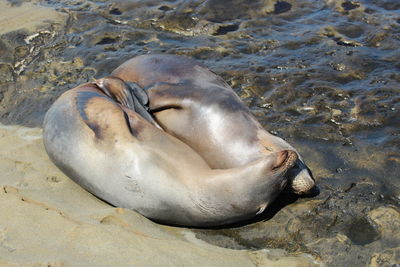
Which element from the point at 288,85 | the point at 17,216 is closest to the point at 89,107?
the point at 17,216

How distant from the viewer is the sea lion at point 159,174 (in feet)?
12.1

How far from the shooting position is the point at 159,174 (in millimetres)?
3762

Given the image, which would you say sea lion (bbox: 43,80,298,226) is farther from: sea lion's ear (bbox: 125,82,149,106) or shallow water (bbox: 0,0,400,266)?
sea lion's ear (bbox: 125,82,149,106)

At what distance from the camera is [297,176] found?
13.1 ft

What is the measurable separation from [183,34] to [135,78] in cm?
247

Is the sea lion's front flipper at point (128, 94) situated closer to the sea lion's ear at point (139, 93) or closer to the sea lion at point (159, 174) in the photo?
the sea lion's ear at point (139, 93)

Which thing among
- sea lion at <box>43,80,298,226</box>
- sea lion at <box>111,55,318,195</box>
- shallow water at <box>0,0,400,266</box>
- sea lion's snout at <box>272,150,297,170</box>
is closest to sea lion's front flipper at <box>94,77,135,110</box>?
sea lion at <box>111,55,318,195</box>

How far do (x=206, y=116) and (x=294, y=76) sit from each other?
186cm

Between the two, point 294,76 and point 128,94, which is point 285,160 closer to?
point 128,94

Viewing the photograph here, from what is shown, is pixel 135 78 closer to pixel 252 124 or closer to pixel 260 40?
pixel 252 124

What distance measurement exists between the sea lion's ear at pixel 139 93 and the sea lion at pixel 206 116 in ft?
0.17

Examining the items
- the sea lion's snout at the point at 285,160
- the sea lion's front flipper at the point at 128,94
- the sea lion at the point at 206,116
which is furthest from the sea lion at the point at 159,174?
the sea lion's front flipper at the point at 128,94

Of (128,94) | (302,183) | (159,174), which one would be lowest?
(302,183)

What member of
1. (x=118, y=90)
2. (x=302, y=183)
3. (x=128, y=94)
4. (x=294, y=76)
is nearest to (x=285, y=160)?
(x=302, y=183)
